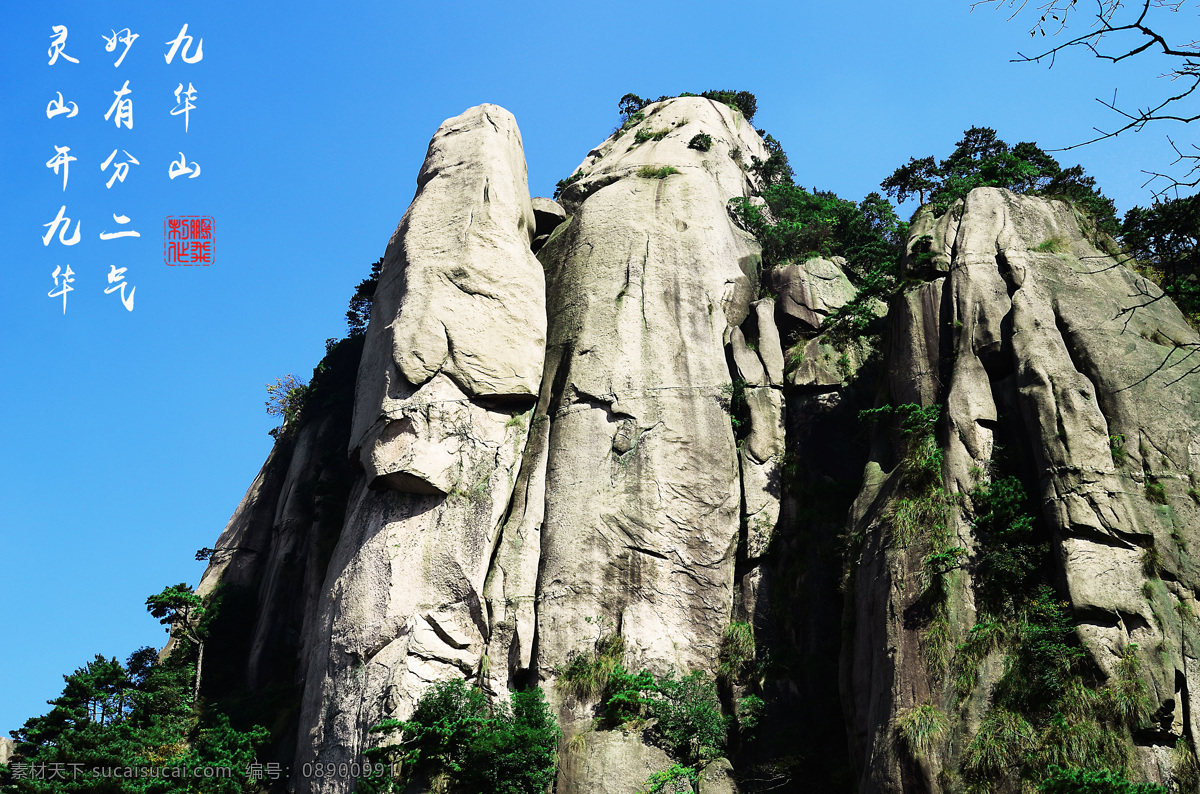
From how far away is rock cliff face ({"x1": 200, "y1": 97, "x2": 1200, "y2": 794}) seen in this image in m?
20.2

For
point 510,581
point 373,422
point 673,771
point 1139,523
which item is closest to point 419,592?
point 510,581

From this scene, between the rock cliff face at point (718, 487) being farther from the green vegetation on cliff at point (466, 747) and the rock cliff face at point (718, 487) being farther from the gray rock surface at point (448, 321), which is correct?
the green vegetation on cliff at point (466, 747)

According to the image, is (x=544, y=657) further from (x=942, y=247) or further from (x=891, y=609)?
(x=942, y=247)

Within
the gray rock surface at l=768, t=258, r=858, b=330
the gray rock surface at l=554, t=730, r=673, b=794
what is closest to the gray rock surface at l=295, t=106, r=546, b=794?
the gray rock surface at l=554, t=730, r=673, b=794

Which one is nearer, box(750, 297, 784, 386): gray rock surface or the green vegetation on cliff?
the green vegetation on cliff

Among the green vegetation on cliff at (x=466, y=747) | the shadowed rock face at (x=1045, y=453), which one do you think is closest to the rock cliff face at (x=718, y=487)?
the shadowed rock face at (x=1045, y=453)

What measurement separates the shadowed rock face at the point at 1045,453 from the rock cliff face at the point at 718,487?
2.8 inches

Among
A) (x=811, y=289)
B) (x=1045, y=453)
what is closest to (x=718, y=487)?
(x=811, y=289)

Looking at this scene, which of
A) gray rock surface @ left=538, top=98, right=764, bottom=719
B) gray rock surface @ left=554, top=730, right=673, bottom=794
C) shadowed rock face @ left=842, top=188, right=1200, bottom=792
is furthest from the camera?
gray rock surface @ left=538, top=98, right=764, bottom=719

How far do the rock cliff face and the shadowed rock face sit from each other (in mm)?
71

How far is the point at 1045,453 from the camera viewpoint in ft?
70.6

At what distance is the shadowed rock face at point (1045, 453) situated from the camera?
1888cm

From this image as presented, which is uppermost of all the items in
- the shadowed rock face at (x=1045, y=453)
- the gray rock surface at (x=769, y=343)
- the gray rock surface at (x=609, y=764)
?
the gray rock surface at (x=769, y=343)

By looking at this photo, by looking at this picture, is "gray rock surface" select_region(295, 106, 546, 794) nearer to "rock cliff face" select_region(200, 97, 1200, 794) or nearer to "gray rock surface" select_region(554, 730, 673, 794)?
"rock cliff face" select_region(200, 97, 1200, 794)
